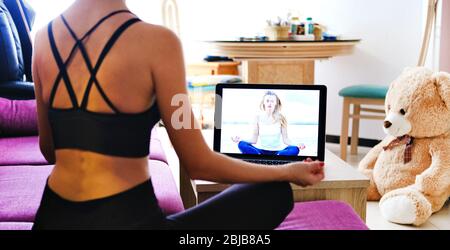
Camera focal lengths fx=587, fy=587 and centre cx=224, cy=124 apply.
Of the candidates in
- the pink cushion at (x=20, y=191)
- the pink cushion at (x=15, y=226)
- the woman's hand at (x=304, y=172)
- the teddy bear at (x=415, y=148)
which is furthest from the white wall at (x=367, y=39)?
the woman's hand at (x=304, y=172)

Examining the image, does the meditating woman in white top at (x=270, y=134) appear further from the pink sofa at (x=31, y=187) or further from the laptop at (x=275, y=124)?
the pink sofa at (x=31, y=187)

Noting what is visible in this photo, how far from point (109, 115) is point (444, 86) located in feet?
6.35

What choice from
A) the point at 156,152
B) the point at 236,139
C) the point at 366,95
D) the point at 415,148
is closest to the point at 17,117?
the point at 156,152

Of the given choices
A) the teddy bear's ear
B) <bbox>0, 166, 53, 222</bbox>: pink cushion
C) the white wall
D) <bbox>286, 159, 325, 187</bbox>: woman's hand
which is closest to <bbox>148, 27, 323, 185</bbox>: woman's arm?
<bbox>286, 159, 325, 187</bbox>: woman's hand

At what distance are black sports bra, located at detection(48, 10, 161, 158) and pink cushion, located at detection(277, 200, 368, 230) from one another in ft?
2.09

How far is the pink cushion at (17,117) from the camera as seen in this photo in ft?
8.33

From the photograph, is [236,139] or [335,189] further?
[236,139]

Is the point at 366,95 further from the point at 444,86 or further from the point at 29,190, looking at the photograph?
the point at 29,190

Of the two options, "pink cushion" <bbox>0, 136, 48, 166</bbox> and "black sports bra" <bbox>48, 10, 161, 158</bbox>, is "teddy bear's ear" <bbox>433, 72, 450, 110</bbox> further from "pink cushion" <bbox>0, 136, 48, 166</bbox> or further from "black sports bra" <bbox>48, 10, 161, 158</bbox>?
"black sports bra" <bbox>48, 10, 161, 158</bbox>

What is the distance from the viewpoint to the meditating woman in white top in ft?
5.98

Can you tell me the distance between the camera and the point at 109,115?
1025 mm

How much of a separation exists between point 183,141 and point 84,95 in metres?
0.20

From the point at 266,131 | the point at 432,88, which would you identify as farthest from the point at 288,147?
the point at 432,88
